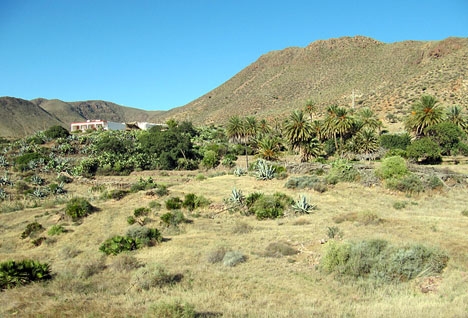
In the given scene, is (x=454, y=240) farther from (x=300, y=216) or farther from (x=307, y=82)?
(x=307, y=82)

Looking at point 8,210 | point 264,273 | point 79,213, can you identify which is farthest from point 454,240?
point 8,210

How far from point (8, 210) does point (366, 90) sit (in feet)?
244

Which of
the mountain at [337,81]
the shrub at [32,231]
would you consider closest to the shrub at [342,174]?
the shrub at [32,231]

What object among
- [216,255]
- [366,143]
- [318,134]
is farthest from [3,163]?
[216,255]

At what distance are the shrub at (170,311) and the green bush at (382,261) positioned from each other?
5.46m

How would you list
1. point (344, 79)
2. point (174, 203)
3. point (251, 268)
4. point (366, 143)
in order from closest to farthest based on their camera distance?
point (251, 268)
point (174, 203)
point (366, 143)
point (344, 79)

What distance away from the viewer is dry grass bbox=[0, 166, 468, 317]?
26.3 ft

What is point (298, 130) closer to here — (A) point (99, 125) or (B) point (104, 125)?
(B) point (104, 125)

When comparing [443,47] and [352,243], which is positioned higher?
[443,47]

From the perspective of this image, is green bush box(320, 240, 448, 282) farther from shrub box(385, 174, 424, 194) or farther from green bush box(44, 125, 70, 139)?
green bush box(44, 125, 70, 139)

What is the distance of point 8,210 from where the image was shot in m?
29.0

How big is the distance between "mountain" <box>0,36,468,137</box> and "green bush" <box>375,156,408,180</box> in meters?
35.4

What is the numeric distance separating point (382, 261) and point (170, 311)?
6.63m

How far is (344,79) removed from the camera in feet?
306
